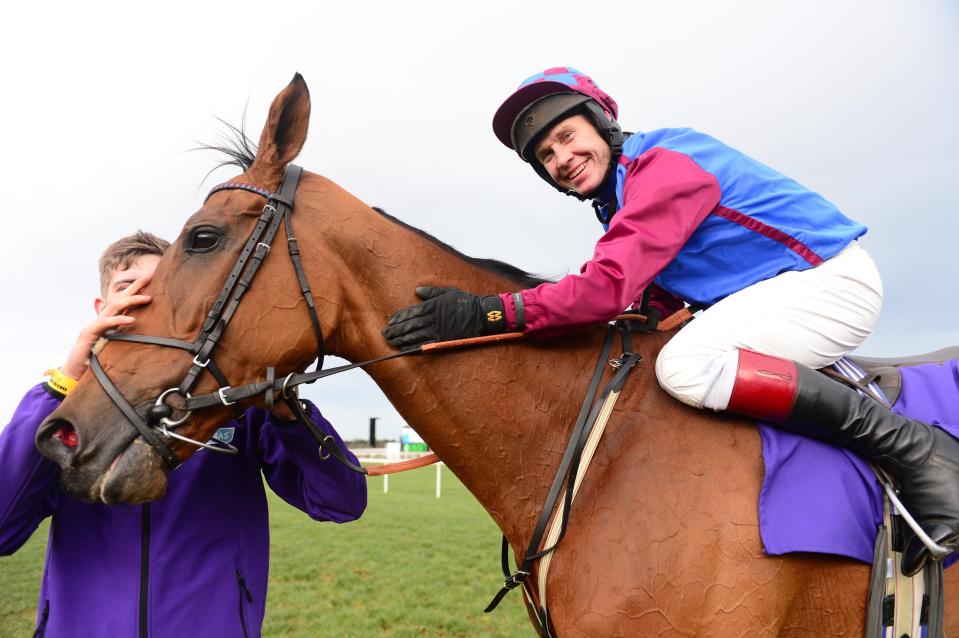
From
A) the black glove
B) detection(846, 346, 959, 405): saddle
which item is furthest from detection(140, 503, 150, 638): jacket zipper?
detection(846, 346, 959, 405): saddle

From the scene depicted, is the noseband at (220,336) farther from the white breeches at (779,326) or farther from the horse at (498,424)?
the white breeches at (779,326)

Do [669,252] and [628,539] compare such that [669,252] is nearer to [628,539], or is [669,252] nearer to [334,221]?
[628,539]

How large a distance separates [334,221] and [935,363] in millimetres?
2627

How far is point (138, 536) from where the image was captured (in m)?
2.77

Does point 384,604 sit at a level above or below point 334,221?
below

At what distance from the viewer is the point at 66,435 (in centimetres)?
235

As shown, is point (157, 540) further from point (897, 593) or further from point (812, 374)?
point (897, 593)

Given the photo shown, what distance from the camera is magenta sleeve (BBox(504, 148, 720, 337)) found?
7.91ft

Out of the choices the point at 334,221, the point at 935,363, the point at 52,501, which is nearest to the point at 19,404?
the point at 52,501

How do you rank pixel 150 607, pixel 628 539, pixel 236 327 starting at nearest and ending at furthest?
pixel 628 539 < pixel 236 327 < pixel 150 607

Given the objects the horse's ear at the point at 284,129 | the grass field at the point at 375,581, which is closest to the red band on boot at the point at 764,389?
the horse's ear at the point at 284,129

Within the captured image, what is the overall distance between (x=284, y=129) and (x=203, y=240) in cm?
59

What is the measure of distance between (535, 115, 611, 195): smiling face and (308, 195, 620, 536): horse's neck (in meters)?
0.84

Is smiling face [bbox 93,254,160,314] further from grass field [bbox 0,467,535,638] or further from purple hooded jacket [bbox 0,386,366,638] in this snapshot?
grass field [bbox 0,467,535,638]
